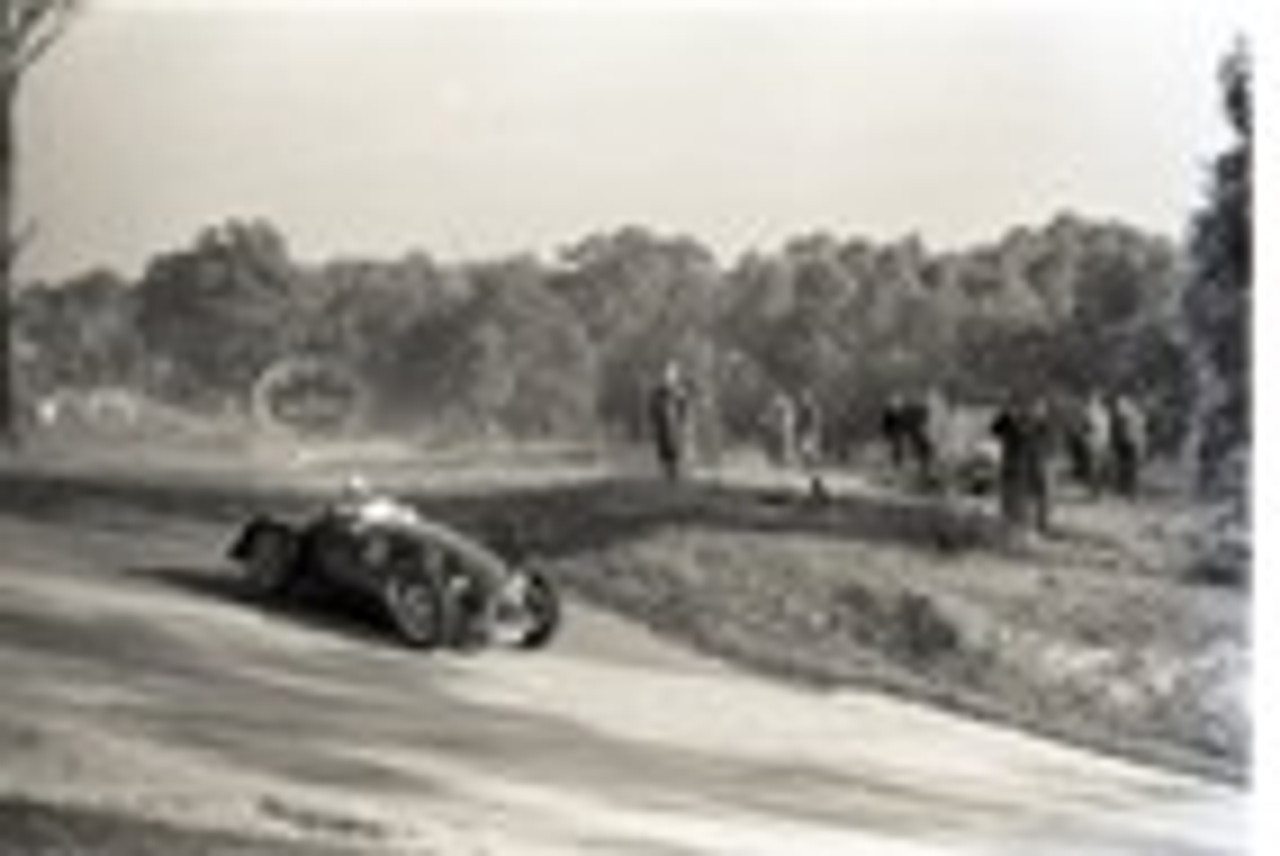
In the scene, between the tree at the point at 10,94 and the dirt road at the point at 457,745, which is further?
the tree at the point at 10,94

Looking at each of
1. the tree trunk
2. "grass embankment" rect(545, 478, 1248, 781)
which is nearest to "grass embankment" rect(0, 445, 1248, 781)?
"grass embankment" rect(545, 478, 1248, 781)

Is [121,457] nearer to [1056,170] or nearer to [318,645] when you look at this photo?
[318,645]

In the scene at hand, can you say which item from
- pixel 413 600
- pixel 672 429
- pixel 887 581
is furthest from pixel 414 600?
pixel 887 581

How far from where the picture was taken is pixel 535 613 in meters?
2.39

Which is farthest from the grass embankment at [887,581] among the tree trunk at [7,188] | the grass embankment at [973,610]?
the tree trunk at [7,188]

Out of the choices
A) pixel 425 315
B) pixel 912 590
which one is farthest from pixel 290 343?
pixel 912 590

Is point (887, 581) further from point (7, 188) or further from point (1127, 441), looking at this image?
point (7, 188)

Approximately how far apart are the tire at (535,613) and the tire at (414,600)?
7cm

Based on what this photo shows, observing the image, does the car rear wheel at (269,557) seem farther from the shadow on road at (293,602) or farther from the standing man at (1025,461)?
the standing man at (1025,461)

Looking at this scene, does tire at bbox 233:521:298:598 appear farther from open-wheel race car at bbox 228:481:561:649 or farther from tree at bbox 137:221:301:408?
tree at bbox 137:221:301:408

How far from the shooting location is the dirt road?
2293 millimetres

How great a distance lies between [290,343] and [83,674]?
0.35m

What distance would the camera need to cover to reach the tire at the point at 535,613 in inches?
94.2

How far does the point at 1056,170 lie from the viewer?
2.44 metres
